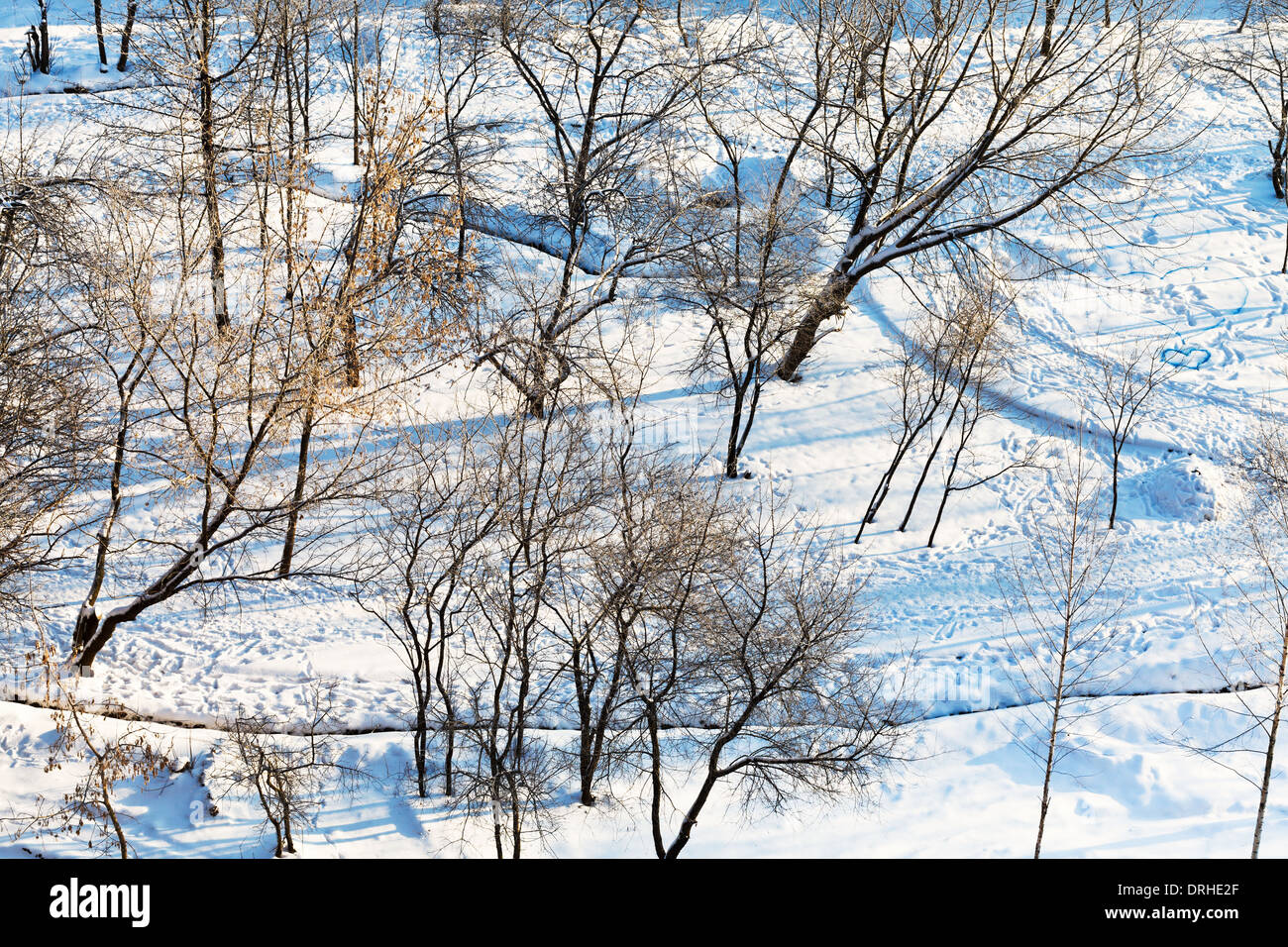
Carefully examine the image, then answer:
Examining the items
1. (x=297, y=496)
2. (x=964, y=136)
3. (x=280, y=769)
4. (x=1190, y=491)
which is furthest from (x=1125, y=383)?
(x=280, y=769)

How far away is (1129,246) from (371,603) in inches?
866

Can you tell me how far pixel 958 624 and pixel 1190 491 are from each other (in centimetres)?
673

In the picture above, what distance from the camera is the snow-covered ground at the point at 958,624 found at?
1522 cm

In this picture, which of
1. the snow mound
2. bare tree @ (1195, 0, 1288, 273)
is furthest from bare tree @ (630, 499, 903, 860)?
bare tree @ (1195, 0, 1288, 273)

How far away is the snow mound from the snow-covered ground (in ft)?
0.17

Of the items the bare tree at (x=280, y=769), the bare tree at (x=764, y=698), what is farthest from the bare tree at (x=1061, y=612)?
the bare tree at (x=280, y=769)

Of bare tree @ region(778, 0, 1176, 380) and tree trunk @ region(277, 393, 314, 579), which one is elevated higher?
bare tree @ region(778, 0, 1176, 380)

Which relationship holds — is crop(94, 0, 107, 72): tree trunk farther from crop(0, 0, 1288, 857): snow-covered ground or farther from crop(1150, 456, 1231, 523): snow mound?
crop(1150, 456, 1231, 523): snow mound

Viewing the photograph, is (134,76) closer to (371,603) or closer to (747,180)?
(747,180)

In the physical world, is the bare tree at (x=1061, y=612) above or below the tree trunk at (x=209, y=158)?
below

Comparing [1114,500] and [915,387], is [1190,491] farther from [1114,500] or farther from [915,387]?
[915,387]

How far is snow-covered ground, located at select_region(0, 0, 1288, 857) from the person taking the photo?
15.2 m

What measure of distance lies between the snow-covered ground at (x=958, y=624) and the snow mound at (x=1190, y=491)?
0.05 meters

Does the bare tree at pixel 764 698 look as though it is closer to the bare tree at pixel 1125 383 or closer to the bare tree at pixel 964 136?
the bare tree at pixel 964 136
